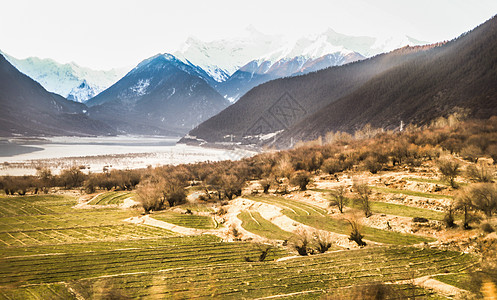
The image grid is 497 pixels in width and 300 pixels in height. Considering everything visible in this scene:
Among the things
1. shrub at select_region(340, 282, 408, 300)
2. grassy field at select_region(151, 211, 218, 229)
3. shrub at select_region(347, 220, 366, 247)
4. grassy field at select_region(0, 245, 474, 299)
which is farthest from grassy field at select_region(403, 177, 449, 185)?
shrub at select_region(340, 282, 408, 300)

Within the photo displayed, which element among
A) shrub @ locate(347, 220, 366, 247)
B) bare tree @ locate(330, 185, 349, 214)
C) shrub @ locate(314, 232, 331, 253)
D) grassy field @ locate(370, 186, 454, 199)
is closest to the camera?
shrub @ locate(314, 232, 331, 253)

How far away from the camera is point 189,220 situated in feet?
111

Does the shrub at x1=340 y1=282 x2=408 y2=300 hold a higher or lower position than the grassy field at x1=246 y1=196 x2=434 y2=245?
higher

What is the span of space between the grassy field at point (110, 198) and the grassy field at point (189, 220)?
14792 mm

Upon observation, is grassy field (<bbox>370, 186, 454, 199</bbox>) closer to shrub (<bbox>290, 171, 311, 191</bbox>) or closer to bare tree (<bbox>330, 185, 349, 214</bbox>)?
bare tree (<bbox>330, 185, 349, 214</bbox>)

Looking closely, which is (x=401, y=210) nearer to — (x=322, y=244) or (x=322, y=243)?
(x=322, y=243)

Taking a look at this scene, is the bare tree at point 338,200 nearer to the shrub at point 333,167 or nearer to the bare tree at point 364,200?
the bare tree at point 364,200

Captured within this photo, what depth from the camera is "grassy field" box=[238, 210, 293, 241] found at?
89.0ft

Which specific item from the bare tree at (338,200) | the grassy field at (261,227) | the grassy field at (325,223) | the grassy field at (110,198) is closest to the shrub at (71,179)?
the grassy field at (110,198)

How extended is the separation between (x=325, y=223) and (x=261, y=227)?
20.1ft

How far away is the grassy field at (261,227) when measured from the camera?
2712 cm

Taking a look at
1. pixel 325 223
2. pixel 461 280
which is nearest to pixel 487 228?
pixel 461 280

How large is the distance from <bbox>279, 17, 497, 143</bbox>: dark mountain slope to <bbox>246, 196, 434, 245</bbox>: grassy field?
76577mm

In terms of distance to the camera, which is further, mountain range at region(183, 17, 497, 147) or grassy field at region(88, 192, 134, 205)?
mountain range at region(183, 17, 497, 147)
